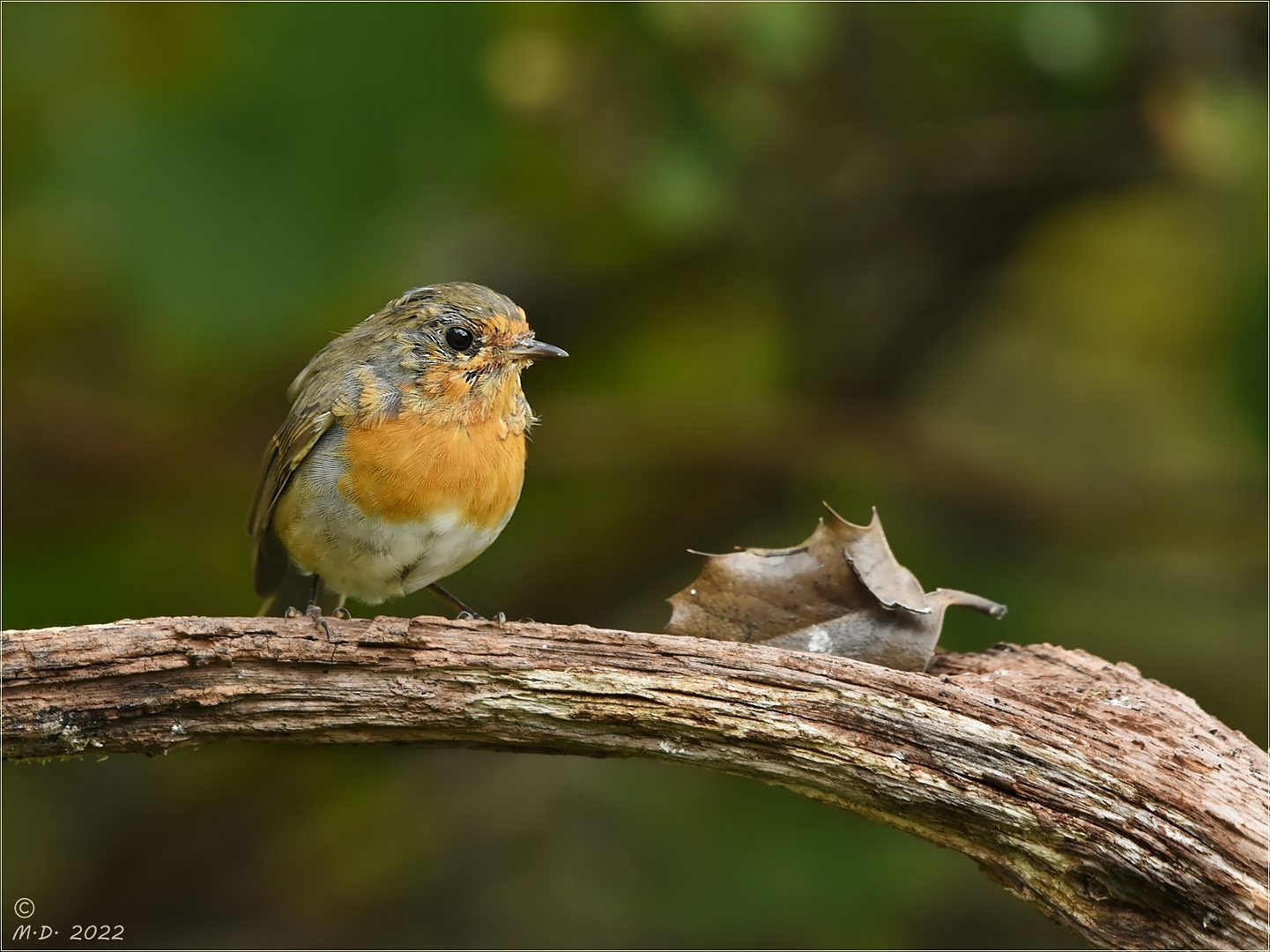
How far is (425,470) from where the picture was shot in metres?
3.99

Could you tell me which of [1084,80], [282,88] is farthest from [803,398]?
[282,88]

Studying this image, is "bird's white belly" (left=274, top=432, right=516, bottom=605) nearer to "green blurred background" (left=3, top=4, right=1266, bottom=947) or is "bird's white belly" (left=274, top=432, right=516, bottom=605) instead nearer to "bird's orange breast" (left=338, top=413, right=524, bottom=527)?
"bird's orange breast" (left=338, top=413, right=524, bottom=527)

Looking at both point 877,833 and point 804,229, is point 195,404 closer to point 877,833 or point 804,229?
point 804,229

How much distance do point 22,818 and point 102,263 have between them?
8.13 feet

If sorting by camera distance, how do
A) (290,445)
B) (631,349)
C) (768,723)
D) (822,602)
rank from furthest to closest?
(631,349), (290,445), (822,602), (768,723)

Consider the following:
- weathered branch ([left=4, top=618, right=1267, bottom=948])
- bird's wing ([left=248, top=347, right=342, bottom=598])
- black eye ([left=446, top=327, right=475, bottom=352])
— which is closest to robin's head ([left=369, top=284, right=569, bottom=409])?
black eye ([left=446, top=327, right=475, bottom=352])

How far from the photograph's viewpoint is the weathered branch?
9.51 feet

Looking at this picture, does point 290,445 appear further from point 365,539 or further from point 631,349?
point 631,349

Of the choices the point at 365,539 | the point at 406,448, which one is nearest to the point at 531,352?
the point at 406,448

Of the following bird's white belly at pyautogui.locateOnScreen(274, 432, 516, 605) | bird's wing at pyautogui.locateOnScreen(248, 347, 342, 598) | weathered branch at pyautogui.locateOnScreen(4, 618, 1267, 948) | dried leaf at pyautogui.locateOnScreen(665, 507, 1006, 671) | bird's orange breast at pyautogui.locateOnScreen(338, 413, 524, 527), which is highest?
bird's wing at pyautogui.locateOnScreen(248, 347, 342, 598)

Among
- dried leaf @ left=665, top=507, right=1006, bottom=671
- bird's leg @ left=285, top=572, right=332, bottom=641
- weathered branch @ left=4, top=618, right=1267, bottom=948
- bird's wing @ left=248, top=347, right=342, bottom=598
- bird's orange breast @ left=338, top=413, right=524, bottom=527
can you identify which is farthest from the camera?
bird's wing @ left=248, top=347, right=342, bottom=598

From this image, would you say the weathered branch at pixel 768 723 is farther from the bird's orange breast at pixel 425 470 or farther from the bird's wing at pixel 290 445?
the bird's wing at pixel 290 445

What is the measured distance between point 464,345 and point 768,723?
1857 millimetres

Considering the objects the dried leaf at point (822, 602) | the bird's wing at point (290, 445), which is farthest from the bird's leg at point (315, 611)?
the dried leaf at point (822, 602)
